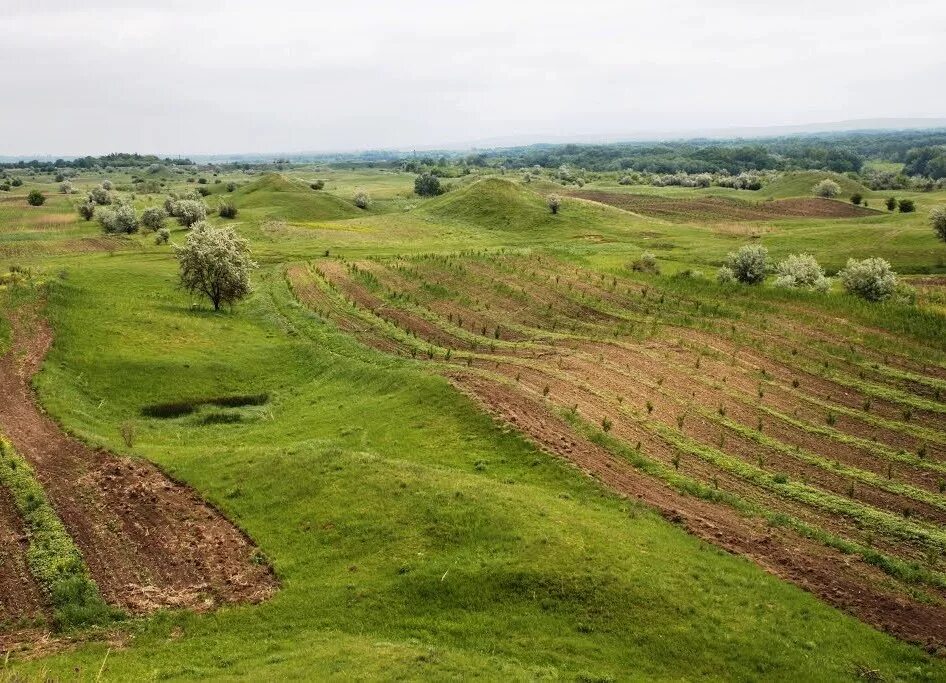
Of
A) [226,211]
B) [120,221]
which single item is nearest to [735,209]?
[226,211]

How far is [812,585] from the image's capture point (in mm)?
23188

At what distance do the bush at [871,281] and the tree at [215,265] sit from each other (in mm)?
55445

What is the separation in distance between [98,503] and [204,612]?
9468mm

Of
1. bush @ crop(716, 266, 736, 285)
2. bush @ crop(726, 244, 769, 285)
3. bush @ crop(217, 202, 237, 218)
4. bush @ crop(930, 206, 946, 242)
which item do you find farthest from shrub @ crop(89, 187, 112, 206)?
bush @ crop(930, 206, 946, 242)

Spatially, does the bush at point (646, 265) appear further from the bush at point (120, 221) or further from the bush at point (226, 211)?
the bush at point (120, 221)

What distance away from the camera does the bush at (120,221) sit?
106000 millimetres

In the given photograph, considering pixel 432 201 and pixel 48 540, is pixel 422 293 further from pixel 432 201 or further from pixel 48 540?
pixel 432 201

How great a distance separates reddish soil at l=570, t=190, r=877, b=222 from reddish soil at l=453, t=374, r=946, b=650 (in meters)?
105

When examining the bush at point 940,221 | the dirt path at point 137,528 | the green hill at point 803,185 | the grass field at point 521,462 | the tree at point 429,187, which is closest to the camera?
the grass field at point 521,462

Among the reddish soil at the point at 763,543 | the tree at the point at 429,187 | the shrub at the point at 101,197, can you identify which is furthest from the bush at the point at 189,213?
the reddish soil at the point at 763,543

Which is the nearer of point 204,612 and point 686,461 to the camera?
point 204,612

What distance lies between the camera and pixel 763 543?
1000 inches

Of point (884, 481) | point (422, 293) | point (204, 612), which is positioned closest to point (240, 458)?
point (204, 612)

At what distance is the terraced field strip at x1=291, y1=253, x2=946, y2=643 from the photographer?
27.2 m
